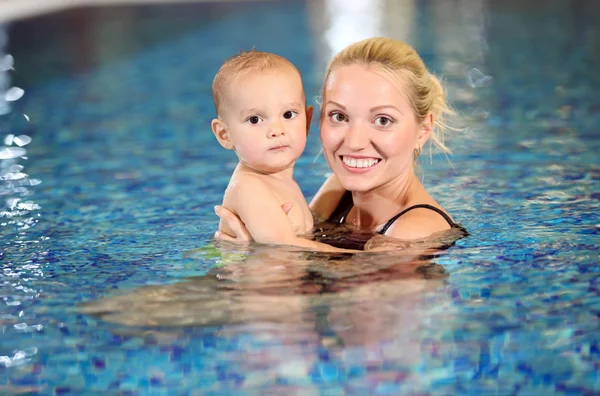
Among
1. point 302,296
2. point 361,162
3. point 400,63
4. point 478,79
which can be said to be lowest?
point 302,296

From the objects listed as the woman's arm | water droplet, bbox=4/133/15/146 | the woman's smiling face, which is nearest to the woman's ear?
the woman's smiling face

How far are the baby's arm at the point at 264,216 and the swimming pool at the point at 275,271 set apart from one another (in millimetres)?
72

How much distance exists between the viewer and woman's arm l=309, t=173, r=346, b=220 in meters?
4.74

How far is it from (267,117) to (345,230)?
82cm

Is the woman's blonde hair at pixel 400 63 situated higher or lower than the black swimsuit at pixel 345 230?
higher

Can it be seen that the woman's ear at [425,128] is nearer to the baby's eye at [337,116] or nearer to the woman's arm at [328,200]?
the baby's eye at [337,116]

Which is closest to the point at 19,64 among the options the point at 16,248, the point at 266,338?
the point at 16,248

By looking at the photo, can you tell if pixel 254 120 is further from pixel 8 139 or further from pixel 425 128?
pixel 8 139

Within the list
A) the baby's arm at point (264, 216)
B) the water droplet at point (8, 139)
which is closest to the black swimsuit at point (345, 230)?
the baby's arm at point (264, 216)

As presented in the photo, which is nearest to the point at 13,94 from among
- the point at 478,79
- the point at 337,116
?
the point at 478,79

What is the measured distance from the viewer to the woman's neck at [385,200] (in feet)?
14.0

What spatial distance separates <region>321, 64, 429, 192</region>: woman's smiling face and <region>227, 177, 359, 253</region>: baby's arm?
34 centimetres

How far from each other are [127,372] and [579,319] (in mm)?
1623

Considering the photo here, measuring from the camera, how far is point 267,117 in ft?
12.9
